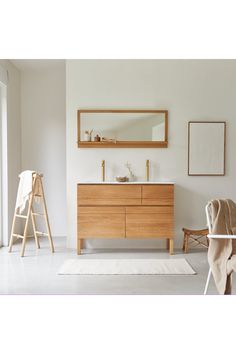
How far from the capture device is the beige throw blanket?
3.55 meters

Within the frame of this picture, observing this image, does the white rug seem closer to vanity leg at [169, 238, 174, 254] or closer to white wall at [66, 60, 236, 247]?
vanity leg at [169, 238, 174, 254]

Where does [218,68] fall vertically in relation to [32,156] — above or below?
above

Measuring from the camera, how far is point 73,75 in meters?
6.57

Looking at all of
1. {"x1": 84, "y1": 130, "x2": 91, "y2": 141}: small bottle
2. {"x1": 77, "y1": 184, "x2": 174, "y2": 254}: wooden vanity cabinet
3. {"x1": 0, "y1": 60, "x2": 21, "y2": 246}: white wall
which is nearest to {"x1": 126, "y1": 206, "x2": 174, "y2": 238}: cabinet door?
{"x1": 77, "y1": 184, "x2": 174, "y2": 254}: wooden vanity cabinet

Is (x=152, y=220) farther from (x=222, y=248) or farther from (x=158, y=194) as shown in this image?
(x=222, y=248)

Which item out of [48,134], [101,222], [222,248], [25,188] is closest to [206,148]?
[101,222]

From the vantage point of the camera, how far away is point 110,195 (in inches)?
241

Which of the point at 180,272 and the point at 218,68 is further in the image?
the point at 218,68

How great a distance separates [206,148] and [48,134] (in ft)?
8.95

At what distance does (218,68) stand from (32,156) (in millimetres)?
3342

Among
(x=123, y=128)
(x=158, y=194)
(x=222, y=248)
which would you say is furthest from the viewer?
(x=123, y=128)
